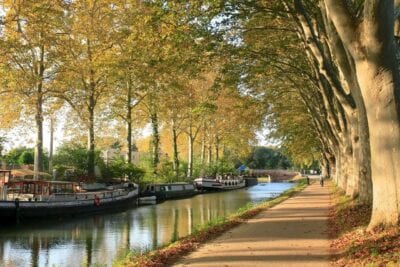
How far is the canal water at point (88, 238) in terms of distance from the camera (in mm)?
18203

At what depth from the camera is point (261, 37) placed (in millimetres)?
26969

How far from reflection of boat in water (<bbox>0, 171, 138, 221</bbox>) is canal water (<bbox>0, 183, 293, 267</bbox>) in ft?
3.18

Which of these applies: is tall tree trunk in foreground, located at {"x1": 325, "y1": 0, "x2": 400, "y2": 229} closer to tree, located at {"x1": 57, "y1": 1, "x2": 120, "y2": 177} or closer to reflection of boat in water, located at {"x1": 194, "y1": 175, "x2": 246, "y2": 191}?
tree, located at {"x1": 57, "y1": 1, "x2": 120, "y2": 177}

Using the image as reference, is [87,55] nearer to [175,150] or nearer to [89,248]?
[175,150]

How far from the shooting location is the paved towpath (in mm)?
11023

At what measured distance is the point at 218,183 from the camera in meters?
71.9

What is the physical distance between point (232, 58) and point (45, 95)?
723 inches

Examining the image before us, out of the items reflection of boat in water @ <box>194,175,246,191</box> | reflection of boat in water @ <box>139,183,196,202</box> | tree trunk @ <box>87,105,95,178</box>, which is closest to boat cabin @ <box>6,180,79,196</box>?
tree trunk @ <box>87,105,95,178</box>

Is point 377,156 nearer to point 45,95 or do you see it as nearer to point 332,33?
point 332,33

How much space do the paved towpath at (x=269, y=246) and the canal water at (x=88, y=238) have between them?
3.75m

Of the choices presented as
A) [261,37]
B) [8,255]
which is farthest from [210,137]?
[8,255]

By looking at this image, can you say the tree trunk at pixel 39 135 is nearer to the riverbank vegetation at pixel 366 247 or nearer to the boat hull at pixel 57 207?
the boat hull at pixel 57 207

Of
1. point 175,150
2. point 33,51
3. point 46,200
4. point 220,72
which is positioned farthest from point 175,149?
point 220,72

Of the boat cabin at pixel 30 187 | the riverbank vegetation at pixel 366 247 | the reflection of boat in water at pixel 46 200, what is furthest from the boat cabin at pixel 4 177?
the riverbank vegetation at pixel 366 247
